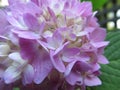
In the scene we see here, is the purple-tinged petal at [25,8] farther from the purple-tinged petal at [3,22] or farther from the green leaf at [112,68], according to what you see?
the green leaf at [112,68]

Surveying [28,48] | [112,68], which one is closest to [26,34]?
[28,48]

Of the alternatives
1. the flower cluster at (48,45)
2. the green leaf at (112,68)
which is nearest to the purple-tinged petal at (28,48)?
the flower cluster at (48,45)

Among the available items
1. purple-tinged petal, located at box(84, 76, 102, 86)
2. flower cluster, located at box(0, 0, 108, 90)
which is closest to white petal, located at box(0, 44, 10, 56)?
flower cluster, located at box(0, 0, 108, 90)

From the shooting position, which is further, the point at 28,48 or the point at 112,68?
the point at 112,68

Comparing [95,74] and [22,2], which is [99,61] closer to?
[95,74]

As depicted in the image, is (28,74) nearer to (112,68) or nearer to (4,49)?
(4,49)

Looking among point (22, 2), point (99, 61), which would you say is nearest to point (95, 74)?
point (99, 61)
